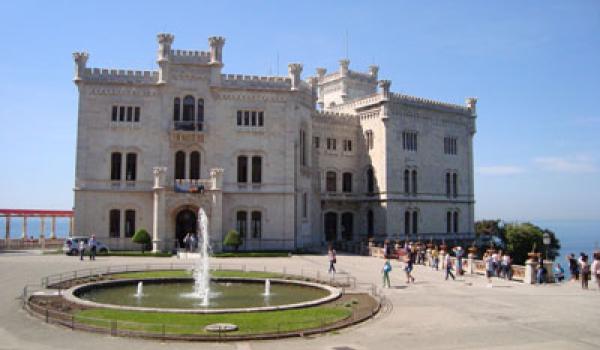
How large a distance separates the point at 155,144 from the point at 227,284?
22.7 m

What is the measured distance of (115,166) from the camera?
4719cm

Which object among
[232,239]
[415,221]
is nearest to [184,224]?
[232,239]

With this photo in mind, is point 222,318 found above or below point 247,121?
below

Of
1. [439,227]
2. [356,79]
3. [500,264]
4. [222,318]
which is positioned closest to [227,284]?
[222,318]

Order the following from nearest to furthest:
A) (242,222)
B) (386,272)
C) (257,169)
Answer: (386,272)
(242,222)
(257,169)

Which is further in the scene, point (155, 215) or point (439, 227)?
Result: point (439, 227)

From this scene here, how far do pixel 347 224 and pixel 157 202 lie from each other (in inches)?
916

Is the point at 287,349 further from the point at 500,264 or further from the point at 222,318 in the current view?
the point at 500,264

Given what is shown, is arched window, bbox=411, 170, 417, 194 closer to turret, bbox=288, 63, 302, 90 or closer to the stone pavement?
turret, bbox=288, 63, 302, 90

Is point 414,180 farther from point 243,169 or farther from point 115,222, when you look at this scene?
point 115,222

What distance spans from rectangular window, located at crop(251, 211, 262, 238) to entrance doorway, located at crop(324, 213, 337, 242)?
11.9 m

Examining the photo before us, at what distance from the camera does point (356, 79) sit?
236ft

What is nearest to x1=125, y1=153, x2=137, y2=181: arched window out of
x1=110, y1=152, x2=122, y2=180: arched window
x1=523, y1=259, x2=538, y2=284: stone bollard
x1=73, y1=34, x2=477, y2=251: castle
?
x1=73, y1=34, x2=477, y2=251: castle

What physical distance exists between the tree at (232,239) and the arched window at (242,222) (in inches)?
115
